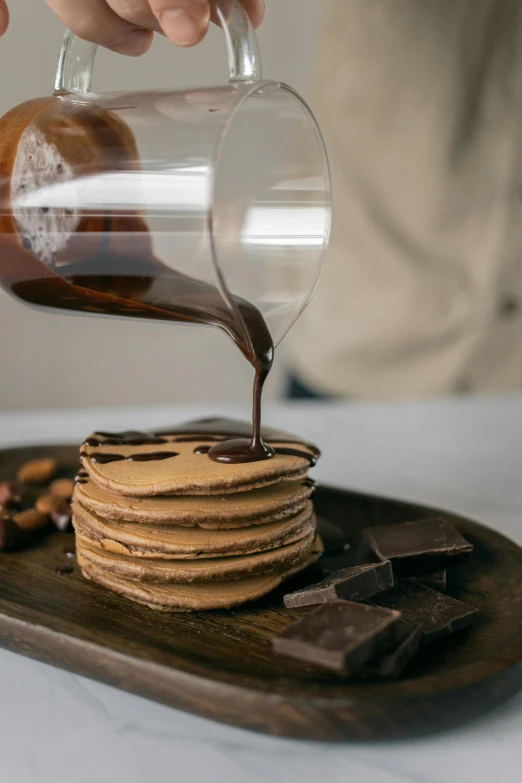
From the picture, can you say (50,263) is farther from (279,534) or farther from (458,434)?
(458,434)

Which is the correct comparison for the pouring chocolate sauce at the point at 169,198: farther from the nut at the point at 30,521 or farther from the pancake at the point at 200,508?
the nut at the point at 30,521

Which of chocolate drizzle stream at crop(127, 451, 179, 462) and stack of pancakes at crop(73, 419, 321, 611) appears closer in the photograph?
stack of pancakes at crop(73, 419, 321, 611)

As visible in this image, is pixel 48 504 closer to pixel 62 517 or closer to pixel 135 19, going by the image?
pixel 62 517

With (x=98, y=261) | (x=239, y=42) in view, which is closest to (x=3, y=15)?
(x=239, y=42)

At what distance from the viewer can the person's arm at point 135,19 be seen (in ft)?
3.72

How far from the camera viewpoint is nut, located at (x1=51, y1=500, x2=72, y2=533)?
5.08ft

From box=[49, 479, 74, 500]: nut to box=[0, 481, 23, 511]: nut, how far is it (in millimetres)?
62

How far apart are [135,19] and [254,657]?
89 centimetres

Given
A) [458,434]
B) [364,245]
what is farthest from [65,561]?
[364,245]

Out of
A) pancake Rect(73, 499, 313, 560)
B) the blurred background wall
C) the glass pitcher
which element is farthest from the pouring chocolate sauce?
the blurred background wall

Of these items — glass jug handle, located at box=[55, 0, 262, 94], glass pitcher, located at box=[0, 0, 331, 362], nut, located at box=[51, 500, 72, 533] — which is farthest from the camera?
nut, located at box=[51, 500, 72, 533]

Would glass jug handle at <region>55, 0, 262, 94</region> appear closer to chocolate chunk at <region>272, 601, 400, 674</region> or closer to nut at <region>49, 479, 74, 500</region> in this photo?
chocolate chunk at <region>272, 601, 400, 674</region>

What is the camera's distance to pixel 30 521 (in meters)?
1.52

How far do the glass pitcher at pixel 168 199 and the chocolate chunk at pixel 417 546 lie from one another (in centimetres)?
37
